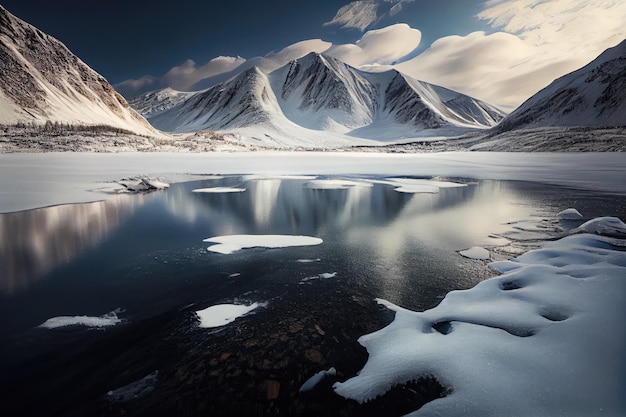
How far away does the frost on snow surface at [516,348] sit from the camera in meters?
3.14

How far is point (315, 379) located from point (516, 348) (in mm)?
2348

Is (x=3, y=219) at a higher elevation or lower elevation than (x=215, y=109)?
lower

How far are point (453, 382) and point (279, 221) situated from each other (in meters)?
7.98

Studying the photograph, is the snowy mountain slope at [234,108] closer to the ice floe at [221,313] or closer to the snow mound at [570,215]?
the snow mound at [570,215]

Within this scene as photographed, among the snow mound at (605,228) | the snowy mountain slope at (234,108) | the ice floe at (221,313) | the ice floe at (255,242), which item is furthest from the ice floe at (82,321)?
the snowy mountain slope at (234,108)

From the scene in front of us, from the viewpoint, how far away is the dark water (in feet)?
11.3

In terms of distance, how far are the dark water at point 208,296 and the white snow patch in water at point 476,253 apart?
22 cm

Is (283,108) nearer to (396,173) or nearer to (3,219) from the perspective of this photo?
(396,173)

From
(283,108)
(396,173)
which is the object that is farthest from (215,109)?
(396,173)

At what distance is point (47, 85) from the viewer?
315 ft

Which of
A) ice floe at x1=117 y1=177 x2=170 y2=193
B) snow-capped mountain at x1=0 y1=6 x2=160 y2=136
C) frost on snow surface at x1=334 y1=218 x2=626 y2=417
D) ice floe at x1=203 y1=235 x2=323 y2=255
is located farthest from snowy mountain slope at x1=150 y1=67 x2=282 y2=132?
frost on snow surface at x1=334 y1=218 x2=626 y2=417

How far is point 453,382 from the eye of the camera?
3.45 meters

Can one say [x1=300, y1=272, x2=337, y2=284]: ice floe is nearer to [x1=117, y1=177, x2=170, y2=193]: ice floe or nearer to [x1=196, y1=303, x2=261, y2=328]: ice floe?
[x1=196, y1=303, x2=261, y2=328]: ice floe

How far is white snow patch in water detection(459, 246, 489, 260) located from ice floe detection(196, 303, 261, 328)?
4787 millimetres
